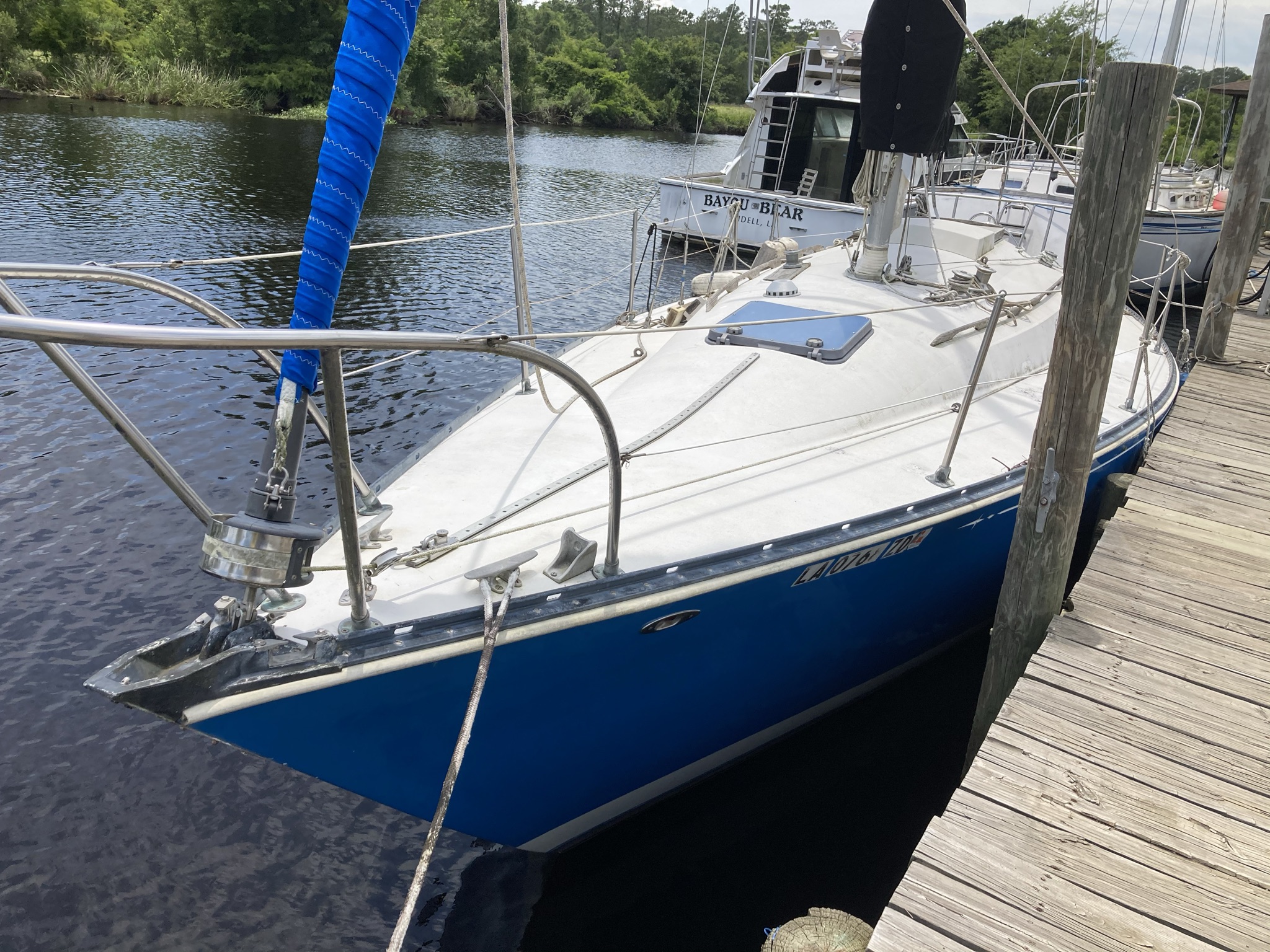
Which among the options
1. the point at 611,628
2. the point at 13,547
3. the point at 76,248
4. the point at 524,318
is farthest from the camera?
the point at 76,248

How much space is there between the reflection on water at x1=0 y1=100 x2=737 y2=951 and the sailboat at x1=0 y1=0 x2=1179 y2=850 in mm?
536

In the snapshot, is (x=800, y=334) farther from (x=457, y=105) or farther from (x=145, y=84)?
(x=457, y=105)

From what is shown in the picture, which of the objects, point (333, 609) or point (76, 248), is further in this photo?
point (76, 248)

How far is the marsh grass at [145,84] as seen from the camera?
1254 inches

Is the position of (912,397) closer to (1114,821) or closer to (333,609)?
(1114,821)

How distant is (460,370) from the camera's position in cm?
1009

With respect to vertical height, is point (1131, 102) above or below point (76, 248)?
above

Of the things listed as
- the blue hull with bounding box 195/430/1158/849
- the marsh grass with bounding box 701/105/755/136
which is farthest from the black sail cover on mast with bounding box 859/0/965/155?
the marsh grass with bounding box 701/105/755/136

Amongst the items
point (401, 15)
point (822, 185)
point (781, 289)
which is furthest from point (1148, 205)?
point (401, 15)

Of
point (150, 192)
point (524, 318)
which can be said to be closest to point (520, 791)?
point (524, 318)

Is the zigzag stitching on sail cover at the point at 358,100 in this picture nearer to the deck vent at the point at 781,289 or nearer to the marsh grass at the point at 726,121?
the deck vent at the point at 781,289

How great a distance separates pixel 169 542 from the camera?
6195 mm

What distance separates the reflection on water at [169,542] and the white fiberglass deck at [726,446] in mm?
943

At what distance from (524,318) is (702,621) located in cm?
166
